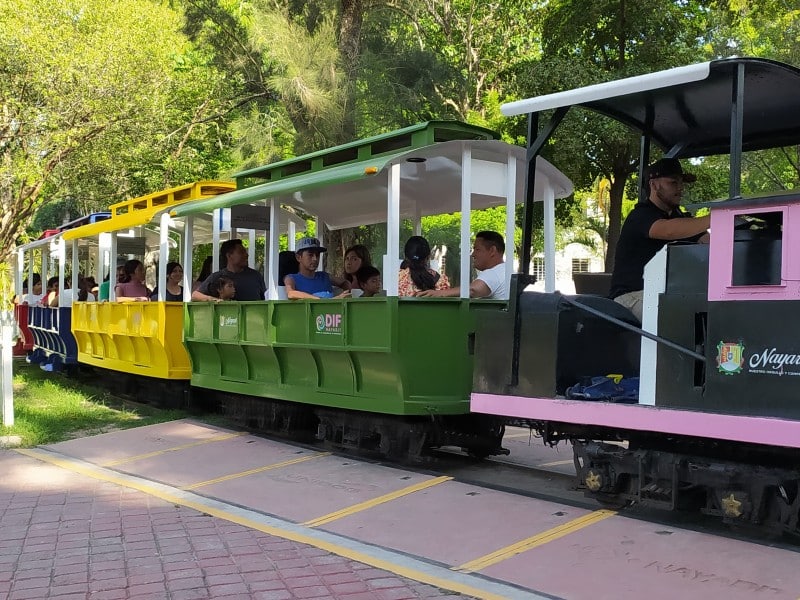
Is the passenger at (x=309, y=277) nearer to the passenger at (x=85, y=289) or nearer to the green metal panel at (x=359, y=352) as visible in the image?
the green metal panel at (x=359, y=352)

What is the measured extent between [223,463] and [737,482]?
16.0ft

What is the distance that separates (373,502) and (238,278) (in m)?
4.56

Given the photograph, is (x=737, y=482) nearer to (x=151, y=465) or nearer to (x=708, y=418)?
(x=708, y=418)

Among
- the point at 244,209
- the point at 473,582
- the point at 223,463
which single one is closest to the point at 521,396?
the point at 473,582

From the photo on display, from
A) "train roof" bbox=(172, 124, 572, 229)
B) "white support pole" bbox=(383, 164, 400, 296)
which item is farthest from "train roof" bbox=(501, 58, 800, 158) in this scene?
"white support pole" bbox=(383, 164, 400, 296)

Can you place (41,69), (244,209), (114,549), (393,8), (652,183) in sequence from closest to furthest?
(114,549) < (652,183) < (244,209) < (41,69) < (393,8)

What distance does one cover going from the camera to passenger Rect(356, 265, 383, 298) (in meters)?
9.56

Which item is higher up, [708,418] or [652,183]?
[652,183]

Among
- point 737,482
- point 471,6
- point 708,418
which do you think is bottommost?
point 737,482

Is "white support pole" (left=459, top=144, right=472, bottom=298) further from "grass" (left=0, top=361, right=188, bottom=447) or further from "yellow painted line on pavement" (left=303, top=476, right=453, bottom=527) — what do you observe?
"grass" (left=0, top=361, right=188, bottom=447)

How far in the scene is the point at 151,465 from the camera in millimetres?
8180

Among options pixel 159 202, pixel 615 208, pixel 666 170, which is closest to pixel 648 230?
pixel 666 170

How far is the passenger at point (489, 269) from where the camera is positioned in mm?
7457

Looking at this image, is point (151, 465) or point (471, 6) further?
point (471, 6)
